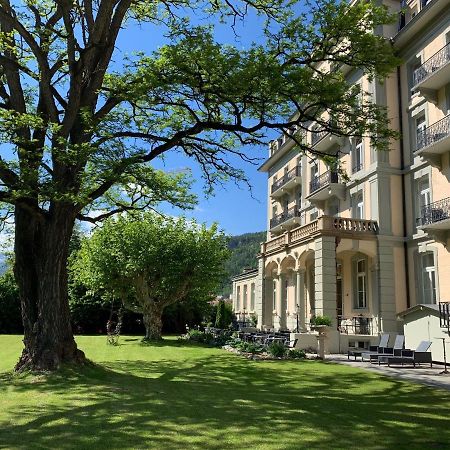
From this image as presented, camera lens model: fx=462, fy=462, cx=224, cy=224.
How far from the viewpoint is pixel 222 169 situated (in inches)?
586

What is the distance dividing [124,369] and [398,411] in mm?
8447

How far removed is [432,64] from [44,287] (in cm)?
1813

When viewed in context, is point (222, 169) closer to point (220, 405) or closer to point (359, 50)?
point (359, 50)

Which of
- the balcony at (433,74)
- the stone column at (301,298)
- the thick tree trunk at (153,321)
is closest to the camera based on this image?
the balcony at (433,74)

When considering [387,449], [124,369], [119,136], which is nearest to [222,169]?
[119,136]

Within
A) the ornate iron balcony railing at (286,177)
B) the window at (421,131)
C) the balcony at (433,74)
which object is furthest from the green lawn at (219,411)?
the ornate iron balcony railing at (286,177)

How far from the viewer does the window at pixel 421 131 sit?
2067cm

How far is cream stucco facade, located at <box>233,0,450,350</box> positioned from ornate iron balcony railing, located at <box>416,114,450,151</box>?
5cm

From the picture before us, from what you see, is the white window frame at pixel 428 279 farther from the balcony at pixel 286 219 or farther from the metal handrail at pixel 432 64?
the balcony at pixel 286 219

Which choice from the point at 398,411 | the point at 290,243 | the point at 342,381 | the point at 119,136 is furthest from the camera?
the point at 290,243

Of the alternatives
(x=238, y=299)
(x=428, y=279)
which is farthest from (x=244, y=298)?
(x=428, y=279)

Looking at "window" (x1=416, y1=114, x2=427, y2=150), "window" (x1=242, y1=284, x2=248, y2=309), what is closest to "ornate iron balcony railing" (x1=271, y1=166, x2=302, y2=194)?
"window" (x1=416, y1=114, x2=427, y2=150)

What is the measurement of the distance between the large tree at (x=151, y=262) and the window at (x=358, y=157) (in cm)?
884

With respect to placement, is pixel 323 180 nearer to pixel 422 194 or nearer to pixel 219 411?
pixel 422 194
